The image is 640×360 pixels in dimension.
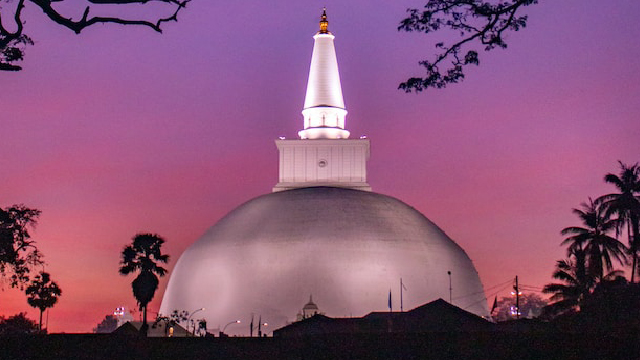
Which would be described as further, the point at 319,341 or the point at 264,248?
the point at 264,248

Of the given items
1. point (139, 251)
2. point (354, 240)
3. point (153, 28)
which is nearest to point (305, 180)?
point (354, 240)

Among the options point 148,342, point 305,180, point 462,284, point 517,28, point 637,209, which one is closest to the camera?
point 517,28

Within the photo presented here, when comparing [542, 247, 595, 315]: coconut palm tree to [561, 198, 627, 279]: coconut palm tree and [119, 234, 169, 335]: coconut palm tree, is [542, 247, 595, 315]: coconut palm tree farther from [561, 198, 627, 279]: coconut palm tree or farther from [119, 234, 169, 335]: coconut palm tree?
[119, 234, 169, 335]: coconut palm tree

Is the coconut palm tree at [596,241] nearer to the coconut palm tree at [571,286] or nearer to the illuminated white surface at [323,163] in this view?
the coconut palm tree at [571,286]

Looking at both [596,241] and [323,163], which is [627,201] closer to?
[596,241]

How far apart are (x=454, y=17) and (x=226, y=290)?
6416 cm

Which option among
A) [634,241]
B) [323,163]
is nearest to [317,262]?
[323,163]

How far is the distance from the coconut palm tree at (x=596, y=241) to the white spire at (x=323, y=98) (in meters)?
41.8

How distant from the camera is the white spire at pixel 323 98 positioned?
345 feet

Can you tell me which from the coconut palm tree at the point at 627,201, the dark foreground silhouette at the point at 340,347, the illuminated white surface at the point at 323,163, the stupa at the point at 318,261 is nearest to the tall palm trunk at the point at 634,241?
the coconut palm tree at the point at 627,201

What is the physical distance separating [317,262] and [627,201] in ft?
102

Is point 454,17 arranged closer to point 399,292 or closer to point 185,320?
point 399,292

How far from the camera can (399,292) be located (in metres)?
87.1

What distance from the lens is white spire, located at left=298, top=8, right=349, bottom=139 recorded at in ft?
345
